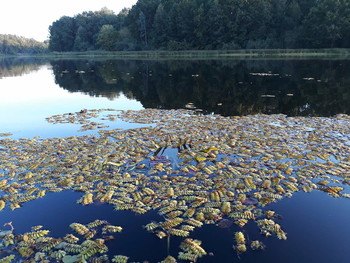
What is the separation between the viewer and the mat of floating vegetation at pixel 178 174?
577cm

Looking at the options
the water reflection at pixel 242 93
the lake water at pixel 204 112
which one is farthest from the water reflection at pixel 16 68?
the water reflection at pixel 242 93

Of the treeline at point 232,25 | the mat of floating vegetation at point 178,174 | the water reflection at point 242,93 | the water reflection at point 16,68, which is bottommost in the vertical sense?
the mat of floating vegetation at point 178,174

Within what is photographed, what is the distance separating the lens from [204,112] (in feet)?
56.3

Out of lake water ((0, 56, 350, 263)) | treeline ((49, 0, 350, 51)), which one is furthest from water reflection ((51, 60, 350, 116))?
treeline ((49, 0, 350, 51))

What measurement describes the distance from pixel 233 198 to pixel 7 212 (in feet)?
18.2

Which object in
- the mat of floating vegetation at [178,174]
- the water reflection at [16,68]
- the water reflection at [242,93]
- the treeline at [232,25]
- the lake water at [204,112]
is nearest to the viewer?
the lake water at [204,112]

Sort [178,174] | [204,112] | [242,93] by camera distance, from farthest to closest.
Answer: [242,93]
[204,112]
[178,174]

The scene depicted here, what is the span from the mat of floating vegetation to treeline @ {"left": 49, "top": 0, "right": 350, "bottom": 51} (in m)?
66.6

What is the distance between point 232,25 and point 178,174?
80129 mm

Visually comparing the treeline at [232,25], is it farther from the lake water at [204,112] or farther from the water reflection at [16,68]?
the lake water at [204,112]

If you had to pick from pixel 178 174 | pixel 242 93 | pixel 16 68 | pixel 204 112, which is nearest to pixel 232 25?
pixel 16 68

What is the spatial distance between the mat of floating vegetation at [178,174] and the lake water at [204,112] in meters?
0.24

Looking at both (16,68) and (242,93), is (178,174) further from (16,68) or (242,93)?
(16,68)

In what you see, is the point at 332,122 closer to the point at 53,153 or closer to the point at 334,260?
the point at 334,260
